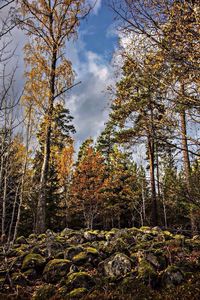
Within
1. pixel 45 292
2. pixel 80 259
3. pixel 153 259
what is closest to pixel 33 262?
pixel 80 259

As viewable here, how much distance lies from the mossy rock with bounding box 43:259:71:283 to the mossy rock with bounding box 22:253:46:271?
264mm

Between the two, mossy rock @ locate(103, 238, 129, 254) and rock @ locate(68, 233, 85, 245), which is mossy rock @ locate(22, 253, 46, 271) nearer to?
rock @ locate(68, 233, 85, 245)

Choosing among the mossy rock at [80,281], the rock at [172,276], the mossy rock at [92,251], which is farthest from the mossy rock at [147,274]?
the mossy rock at [92,251]

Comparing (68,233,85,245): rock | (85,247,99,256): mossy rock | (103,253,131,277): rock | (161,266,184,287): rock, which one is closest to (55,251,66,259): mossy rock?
(85,247,99,256): mossy rock

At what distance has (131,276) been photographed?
18.4ft

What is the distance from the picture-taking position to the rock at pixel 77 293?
501 centimetres

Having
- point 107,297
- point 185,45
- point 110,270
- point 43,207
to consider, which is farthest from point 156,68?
point 43,207

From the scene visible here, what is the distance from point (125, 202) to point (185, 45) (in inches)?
855

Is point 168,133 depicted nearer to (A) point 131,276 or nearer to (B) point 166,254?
(A) point 131,276

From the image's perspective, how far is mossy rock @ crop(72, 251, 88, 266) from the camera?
6441 mm

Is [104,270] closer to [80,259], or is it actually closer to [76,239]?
[80,259]

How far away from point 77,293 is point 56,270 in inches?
41.1

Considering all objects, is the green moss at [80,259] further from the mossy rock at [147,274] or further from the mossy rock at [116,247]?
the mossy rock at [147,274]

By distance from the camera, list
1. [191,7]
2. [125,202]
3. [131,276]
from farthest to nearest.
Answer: [125,202] → [131,276] → [191,7]
